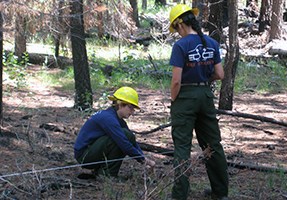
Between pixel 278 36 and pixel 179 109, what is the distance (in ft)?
46.6

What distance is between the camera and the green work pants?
17.7 feet

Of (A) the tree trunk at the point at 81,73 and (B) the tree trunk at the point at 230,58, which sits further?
(A) the tree trunk at the point at 81,73

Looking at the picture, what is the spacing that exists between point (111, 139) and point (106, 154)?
0.57 ft

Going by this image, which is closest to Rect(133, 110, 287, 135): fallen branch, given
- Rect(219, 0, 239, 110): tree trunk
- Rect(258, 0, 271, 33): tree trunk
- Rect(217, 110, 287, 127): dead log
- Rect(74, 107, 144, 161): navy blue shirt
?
Rect(217, 110, 287, 127): dead log

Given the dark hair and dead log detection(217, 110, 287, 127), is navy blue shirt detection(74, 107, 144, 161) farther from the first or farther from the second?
dead log detection(217, 110, 287, 127)

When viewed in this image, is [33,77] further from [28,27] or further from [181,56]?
[181,56]

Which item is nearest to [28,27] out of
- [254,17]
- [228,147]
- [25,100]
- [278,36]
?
[25,100]

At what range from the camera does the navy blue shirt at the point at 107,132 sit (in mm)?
5254

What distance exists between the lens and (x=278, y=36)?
1798 cm

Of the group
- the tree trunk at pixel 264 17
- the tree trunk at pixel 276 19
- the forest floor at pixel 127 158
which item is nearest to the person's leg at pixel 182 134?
the forest floor at pixel 127 158

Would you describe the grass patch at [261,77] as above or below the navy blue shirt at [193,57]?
below

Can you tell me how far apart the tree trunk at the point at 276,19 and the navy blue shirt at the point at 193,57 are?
44.9 feet

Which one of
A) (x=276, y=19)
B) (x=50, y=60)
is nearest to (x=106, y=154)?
(x=50, y=60)

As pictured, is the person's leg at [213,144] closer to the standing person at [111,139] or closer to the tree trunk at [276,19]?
the standing person at [111,139]
